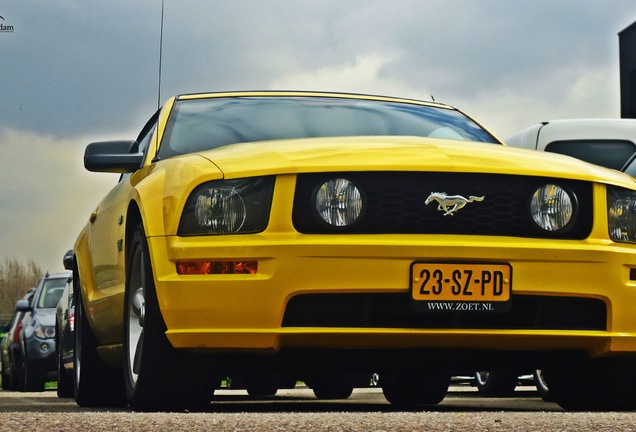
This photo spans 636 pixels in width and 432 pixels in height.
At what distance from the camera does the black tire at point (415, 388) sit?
8.34m

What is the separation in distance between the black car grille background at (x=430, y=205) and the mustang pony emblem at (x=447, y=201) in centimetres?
2

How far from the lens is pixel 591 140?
10.7 meters

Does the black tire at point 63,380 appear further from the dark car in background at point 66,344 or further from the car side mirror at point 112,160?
the car side mirror at point 112,160

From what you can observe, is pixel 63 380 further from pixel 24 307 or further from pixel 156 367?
pixel 24 307

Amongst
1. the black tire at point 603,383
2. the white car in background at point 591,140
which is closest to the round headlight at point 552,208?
the black tire at point 603,383

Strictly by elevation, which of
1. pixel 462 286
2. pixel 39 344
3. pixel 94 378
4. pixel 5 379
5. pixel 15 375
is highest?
pixel 462 286

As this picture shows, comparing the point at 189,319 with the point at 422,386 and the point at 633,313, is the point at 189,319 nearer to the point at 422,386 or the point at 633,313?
the point at 633,313

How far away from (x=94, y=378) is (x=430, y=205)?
10.0ft

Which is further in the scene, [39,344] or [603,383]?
[39,344]

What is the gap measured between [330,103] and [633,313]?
2.18 m

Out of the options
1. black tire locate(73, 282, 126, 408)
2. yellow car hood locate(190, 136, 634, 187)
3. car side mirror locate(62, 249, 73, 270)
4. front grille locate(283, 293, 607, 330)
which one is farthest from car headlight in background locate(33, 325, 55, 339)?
front grille locate(283, 293, 607, 330)

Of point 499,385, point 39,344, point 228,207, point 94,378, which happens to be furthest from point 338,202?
point 39,344

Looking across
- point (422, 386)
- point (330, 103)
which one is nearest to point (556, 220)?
point (330, 103)

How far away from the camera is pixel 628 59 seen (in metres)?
33.9
